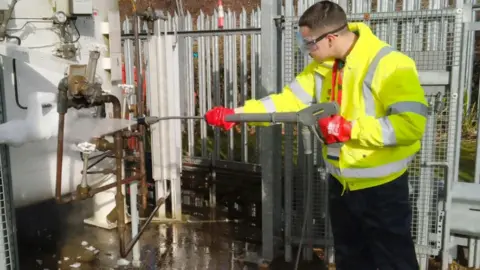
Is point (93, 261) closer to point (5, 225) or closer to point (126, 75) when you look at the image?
point (5, 225)

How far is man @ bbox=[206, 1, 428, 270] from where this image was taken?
2943 mm

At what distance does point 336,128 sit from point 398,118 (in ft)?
1.15

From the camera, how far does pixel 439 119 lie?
415 centimetres

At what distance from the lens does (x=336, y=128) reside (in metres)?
2.95

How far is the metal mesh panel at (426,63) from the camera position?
4.02m

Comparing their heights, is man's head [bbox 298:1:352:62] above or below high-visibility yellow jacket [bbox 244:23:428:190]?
above

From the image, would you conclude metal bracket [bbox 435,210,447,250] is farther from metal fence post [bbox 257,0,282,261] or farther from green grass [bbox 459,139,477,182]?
green grass [bbox 459,139,477,182]

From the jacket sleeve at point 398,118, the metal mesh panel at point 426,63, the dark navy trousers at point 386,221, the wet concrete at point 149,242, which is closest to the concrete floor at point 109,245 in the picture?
the wet concrete at point 149,242

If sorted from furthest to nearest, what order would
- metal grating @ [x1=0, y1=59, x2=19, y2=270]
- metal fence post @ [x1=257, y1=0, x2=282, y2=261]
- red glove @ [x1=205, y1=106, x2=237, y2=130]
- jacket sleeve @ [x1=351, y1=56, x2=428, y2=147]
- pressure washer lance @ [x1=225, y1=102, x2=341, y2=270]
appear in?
metal fence post @ [x1=257, y1=0, x2=282, y2=261] < metal grating @ [x1=0, y1=59, x2=19, y2=270] < red glove @ [x1=205, y1=106, x2=237, y2=130] < pressure washer lance @ [x1=225, y1=102, x2=341, y2=270] < jacket sleeve @ [x1=351, y1=56, x2=428, y2=147]

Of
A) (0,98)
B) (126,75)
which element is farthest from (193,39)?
(0,98)

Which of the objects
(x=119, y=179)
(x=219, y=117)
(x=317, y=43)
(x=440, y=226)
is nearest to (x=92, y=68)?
(x=119, y=179)

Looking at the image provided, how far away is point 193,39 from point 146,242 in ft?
9.58

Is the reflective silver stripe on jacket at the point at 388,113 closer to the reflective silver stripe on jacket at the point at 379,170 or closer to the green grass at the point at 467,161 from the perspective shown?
the reflective silver stripe on jacket at the point at 379,170

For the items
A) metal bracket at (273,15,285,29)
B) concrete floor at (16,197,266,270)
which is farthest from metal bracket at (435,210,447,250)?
metal bracket at (273,15,285,29)
